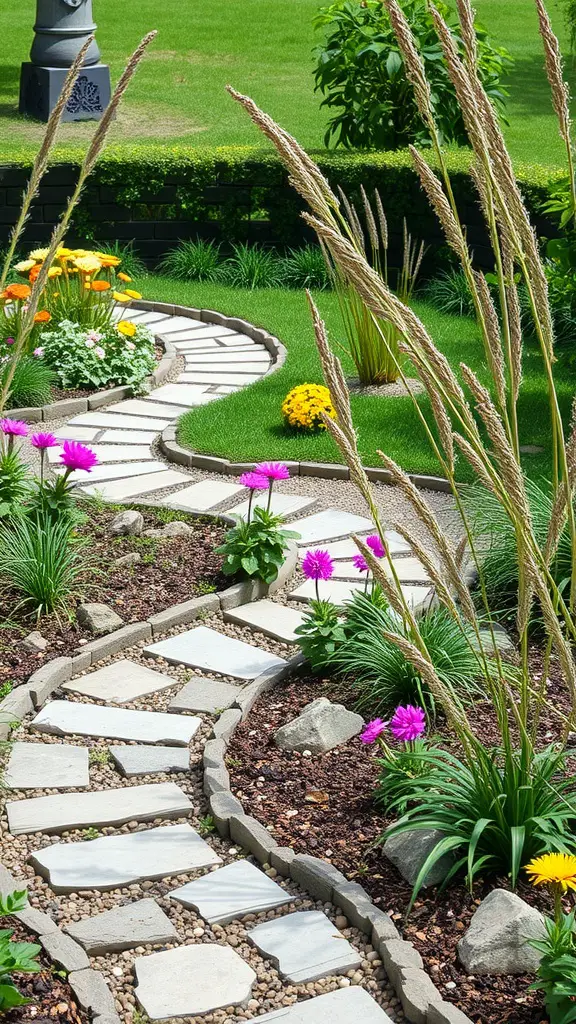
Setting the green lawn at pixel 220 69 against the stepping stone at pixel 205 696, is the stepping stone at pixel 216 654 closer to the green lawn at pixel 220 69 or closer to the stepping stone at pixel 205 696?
the stepping stone at pixel 205 696

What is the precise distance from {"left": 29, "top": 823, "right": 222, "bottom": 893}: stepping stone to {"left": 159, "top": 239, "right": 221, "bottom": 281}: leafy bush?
26.2 ft

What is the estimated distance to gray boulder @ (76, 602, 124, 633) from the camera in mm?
4480

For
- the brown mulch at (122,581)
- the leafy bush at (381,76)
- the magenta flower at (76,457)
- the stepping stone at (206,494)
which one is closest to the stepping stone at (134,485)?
the stepping stone at (206,494)

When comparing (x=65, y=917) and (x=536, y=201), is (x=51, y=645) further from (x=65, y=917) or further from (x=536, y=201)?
(x=536, y=201)

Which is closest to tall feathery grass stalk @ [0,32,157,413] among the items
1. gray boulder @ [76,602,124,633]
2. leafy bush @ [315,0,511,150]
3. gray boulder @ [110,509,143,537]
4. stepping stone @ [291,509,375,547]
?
gray boulder @ [76,602,124,633]

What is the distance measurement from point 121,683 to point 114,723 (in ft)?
0.91

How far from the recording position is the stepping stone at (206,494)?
5816 millimetres

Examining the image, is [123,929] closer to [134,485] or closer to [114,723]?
[114,723]

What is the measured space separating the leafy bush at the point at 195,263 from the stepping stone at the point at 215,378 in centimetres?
270

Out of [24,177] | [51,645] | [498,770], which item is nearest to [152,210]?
[24,177]

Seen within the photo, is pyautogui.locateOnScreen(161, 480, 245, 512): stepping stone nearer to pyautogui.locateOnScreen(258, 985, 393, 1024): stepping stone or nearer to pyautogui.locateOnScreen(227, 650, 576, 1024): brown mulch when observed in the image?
pyautogui.locateOnScreen(227, 650, 576, 1024): brown mulch

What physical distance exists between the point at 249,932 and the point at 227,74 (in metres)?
18.6

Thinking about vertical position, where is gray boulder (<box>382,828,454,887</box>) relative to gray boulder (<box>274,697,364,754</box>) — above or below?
above

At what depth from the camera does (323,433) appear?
22.3 ft
